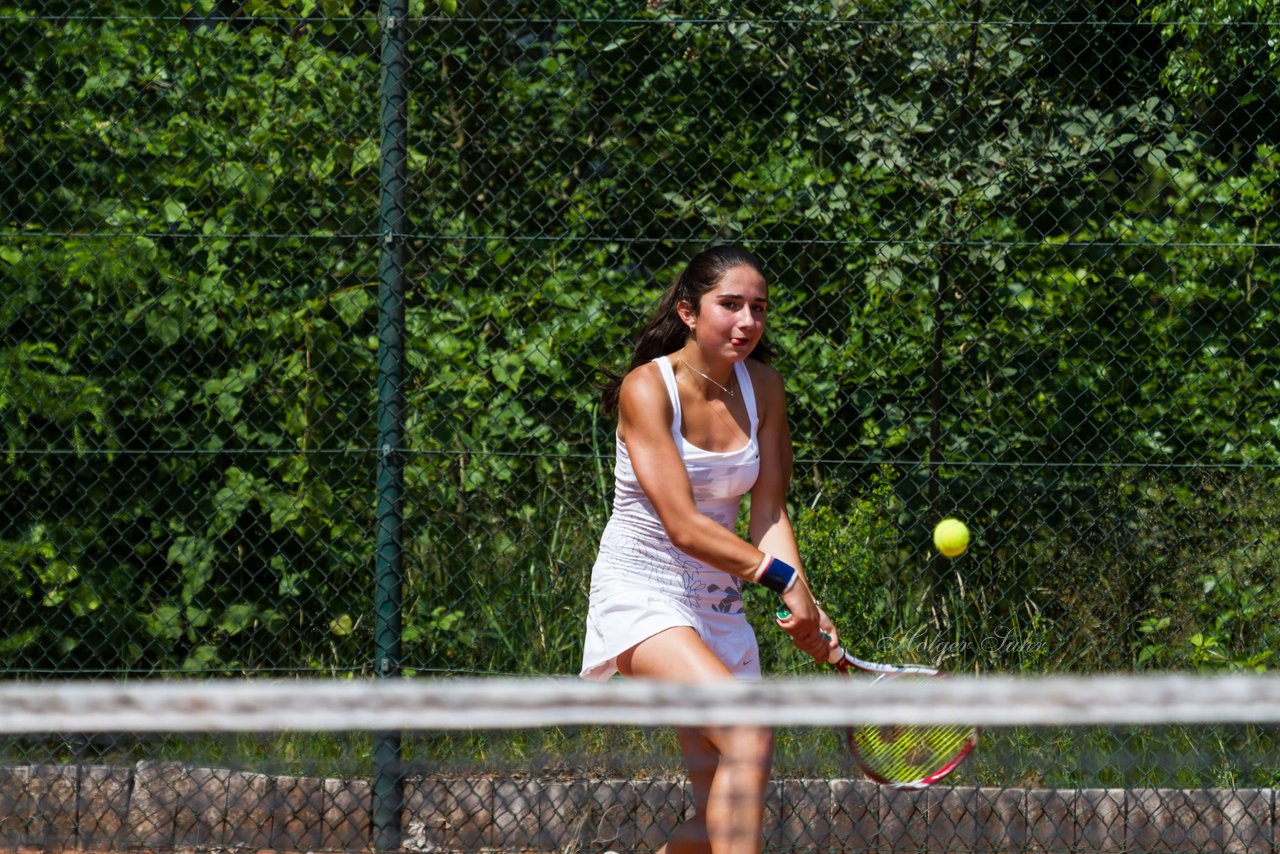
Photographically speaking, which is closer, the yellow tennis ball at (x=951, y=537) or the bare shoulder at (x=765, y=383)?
the bare shoulder at (x=765, y=383)

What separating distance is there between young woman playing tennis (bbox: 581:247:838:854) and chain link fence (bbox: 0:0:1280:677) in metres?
1.19

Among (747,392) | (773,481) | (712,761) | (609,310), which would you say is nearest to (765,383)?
(747,392)

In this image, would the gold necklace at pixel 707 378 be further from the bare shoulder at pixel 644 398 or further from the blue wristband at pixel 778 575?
the blue wristband at pixel 778 575

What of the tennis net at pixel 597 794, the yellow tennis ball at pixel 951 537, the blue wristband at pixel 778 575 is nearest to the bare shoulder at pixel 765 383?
the blue wristband at pixel 778 575

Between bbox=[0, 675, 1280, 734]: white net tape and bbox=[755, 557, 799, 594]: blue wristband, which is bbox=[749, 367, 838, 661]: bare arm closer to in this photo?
bbox=[755, 557, 799, 594]: blue wristband

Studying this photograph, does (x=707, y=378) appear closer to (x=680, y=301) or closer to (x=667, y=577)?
(x=680, y=301)

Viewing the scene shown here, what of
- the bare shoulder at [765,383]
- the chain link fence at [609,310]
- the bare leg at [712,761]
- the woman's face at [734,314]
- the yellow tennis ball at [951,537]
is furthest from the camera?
the chain link fence at [609,310]

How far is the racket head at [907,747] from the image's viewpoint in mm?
3248

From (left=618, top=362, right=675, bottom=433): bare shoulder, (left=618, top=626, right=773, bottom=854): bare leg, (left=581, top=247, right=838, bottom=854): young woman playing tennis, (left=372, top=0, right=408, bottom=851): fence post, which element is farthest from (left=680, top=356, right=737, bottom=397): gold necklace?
(left=372, top=0, right=408, bottom=851): fence post

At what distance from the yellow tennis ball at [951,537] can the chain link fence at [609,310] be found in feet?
1.30

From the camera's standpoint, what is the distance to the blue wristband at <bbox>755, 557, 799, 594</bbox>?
9.71 feet

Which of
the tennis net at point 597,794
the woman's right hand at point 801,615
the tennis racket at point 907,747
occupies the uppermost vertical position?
the woman's right hand at point 801,615

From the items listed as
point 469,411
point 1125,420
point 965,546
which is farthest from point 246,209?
point 1125,420

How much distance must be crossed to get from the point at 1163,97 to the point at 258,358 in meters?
2.86
